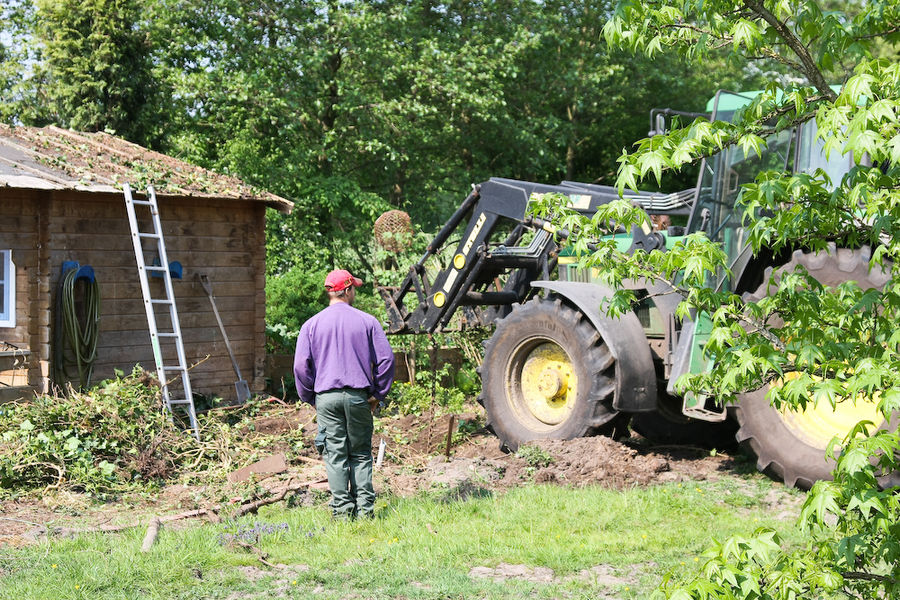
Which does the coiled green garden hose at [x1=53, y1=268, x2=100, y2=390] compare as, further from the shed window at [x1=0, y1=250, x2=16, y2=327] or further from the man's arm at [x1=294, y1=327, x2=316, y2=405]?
the man's arm at [x1=294, y1=327, x2=316, y2=405]

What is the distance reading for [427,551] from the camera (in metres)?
6.09

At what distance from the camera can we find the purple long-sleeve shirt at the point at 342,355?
23.4ft

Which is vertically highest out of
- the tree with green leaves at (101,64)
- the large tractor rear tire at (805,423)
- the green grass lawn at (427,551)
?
the tree with green leaves at (101,64)

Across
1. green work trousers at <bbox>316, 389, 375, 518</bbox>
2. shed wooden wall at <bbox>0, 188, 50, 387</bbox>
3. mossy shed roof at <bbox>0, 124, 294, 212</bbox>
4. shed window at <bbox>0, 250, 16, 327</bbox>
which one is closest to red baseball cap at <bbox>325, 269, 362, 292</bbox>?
green work trousers at <bbox>316, 389, 375, 518</bbox>

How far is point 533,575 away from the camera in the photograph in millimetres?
5727

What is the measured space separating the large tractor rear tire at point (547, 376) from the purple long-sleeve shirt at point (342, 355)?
7.49ft

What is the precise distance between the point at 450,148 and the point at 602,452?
14.0 metres

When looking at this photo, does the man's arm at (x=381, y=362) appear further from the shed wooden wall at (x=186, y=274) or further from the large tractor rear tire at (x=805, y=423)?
the shed wooden wall at (x=186, y=274)

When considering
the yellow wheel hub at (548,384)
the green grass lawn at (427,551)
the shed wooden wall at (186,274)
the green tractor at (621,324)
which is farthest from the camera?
the shed wooden wall at (186,274)

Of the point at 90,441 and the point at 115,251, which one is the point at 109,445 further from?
the point at 115,251

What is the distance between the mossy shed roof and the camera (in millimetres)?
10188

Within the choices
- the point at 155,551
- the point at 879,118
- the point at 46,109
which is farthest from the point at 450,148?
the point at 879,118

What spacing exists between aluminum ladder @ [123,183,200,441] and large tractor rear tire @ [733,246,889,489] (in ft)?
16.7

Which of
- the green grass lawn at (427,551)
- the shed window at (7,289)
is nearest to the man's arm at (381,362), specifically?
the green grass lawn at (427,551)
